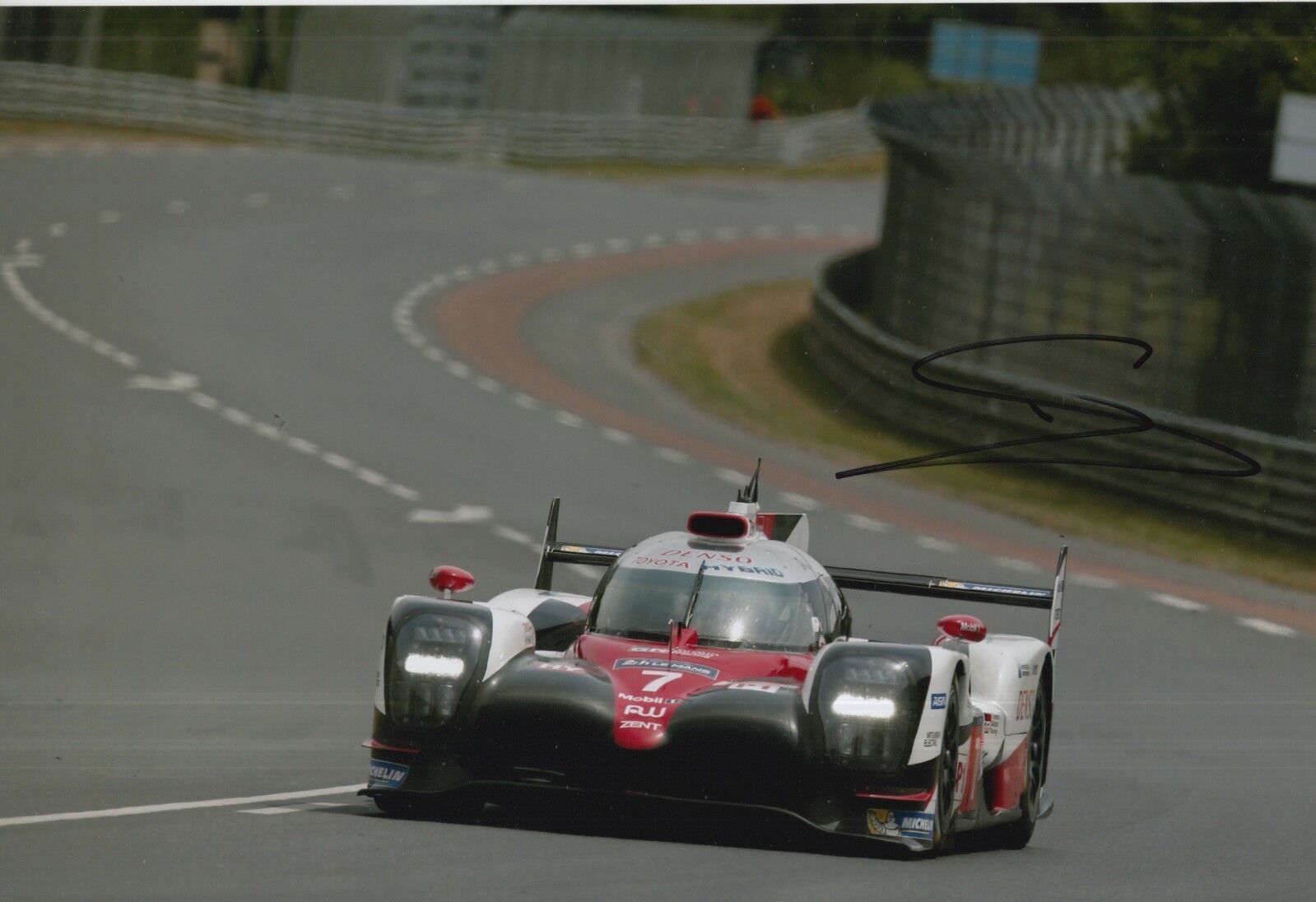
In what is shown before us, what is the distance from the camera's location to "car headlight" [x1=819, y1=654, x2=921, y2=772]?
854 cm

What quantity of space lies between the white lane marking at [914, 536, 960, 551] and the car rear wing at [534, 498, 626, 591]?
10363 mm

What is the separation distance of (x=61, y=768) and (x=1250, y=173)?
2245cm

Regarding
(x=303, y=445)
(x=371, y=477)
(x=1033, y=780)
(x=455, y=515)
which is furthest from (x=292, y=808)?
(x=303, y=445)

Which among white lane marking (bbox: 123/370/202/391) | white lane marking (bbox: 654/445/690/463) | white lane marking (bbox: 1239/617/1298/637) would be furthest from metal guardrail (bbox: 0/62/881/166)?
white lane marking (bbox: 1239/617/1298/637)

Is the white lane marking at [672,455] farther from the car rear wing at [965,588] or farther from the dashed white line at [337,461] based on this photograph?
the car rear wing at [965,588]

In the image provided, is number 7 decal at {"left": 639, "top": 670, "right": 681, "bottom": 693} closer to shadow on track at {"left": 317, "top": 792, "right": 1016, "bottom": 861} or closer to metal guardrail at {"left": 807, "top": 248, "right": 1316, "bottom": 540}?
shadow on track at {"left": 317, "top": 792, "right": 1016, "bottom": 861}

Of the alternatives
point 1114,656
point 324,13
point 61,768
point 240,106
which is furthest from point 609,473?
point 240,106

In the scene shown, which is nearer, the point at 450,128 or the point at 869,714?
the point at 869,714

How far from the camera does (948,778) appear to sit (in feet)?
29.6

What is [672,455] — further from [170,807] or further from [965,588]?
[170,807]

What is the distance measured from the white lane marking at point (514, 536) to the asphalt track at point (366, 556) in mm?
79

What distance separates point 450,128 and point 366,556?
34.8 m

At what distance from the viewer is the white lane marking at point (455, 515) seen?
21.1 metres

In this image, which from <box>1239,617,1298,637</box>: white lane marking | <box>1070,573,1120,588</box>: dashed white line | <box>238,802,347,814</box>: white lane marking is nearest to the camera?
<box>238,802,347,814</box>: white lane marking
